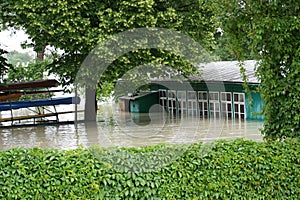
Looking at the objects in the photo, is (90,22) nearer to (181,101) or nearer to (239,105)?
(239,105)

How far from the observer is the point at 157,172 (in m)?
8.18

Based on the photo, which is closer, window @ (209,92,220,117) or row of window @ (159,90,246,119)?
row of window @ (159,90,246,119)

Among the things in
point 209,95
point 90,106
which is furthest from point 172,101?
point 90,106

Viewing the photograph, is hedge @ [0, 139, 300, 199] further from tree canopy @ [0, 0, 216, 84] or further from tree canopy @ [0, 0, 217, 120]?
tree canopy @ [0, 0, 217, 120]

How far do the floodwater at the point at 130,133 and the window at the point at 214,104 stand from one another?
3.73 feet

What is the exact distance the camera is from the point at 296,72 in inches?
392

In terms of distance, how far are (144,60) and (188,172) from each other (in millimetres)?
19554

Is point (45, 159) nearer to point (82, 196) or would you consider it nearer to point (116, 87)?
point (82, 196)

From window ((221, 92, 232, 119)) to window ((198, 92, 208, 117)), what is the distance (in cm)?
184

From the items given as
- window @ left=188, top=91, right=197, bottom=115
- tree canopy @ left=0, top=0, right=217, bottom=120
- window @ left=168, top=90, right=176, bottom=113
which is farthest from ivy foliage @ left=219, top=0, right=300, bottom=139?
window @ left=168, top=90, right=176, bottom=113

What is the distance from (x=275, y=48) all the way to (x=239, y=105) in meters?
20.9

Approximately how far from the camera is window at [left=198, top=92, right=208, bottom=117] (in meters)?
34.3

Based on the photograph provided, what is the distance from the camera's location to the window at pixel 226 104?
31812 millimetres

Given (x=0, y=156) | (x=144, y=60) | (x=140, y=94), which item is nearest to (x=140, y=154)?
(x=0, y=156)
